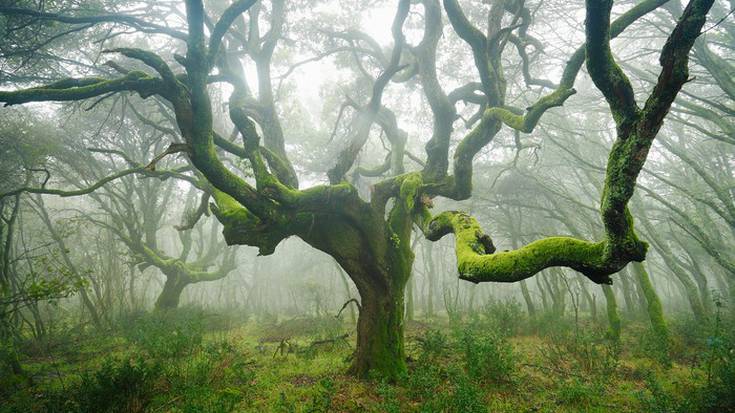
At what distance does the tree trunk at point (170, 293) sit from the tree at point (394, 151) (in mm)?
10938

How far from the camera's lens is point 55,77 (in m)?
9.19

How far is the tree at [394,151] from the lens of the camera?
7.68ft

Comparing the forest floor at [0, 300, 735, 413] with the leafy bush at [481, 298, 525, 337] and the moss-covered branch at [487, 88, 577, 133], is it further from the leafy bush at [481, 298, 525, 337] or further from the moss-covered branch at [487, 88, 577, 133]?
the moss-covered branch at [487, 88, 577, 133]

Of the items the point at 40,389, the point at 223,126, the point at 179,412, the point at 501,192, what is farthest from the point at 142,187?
the point at 501,192

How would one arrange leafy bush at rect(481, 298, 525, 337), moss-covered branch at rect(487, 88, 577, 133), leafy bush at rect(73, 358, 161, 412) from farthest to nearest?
1. leafy bush at rect(481, 298, 525, 337)
2. leafy bush at rect(73, 358, 161, 412)
3. moss-covered branch at rect(487, 88, 577, 133)

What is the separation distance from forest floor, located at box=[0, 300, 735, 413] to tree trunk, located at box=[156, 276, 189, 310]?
15.7 ft

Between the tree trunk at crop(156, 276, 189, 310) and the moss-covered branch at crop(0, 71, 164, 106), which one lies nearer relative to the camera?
the moss-covered branch at crop(0, 71, 164, 106)

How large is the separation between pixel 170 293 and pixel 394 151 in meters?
13.0

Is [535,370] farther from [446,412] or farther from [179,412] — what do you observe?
[179,412]

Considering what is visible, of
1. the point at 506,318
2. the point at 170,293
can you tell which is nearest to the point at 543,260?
the point at 506,318

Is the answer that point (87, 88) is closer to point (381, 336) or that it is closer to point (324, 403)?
point (324, 403)

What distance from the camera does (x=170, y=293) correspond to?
49.2 ft

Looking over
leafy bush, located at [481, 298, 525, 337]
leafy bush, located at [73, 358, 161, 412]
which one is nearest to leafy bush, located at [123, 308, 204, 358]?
leafy bush, located at [73, 358, 161, 412]

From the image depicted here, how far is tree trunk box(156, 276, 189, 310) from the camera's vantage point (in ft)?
48.6
